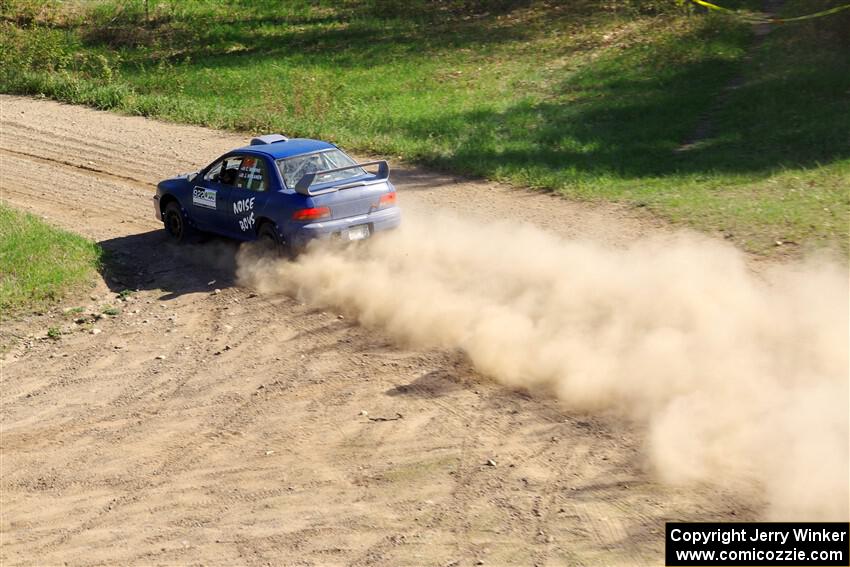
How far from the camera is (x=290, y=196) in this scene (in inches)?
507

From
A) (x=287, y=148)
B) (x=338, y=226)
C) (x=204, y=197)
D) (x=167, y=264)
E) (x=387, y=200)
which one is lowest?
(x=167, y=264)

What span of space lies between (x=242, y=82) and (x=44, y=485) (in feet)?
66.3

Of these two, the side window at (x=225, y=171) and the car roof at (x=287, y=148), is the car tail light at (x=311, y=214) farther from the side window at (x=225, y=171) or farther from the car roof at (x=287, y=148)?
the side window at (x=225, y=171)

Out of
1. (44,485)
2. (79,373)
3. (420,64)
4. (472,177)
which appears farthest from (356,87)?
(44,485)

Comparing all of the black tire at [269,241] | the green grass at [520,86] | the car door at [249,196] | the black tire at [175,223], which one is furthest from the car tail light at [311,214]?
the green grass at [520,86]

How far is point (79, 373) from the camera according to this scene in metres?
10.9

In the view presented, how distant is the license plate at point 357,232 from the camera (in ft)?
42.6

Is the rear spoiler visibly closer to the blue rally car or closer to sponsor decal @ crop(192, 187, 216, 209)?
the blue rally car

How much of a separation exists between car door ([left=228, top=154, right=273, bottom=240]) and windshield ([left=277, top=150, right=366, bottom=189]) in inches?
10.1

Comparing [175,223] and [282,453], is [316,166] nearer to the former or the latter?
[175,223]

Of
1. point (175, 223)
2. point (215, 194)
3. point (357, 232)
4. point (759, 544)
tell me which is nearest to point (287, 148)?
point (215, 194)

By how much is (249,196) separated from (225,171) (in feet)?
2.74

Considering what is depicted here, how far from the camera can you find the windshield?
13.2 m

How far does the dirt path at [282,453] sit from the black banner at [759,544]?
7.3 inches
